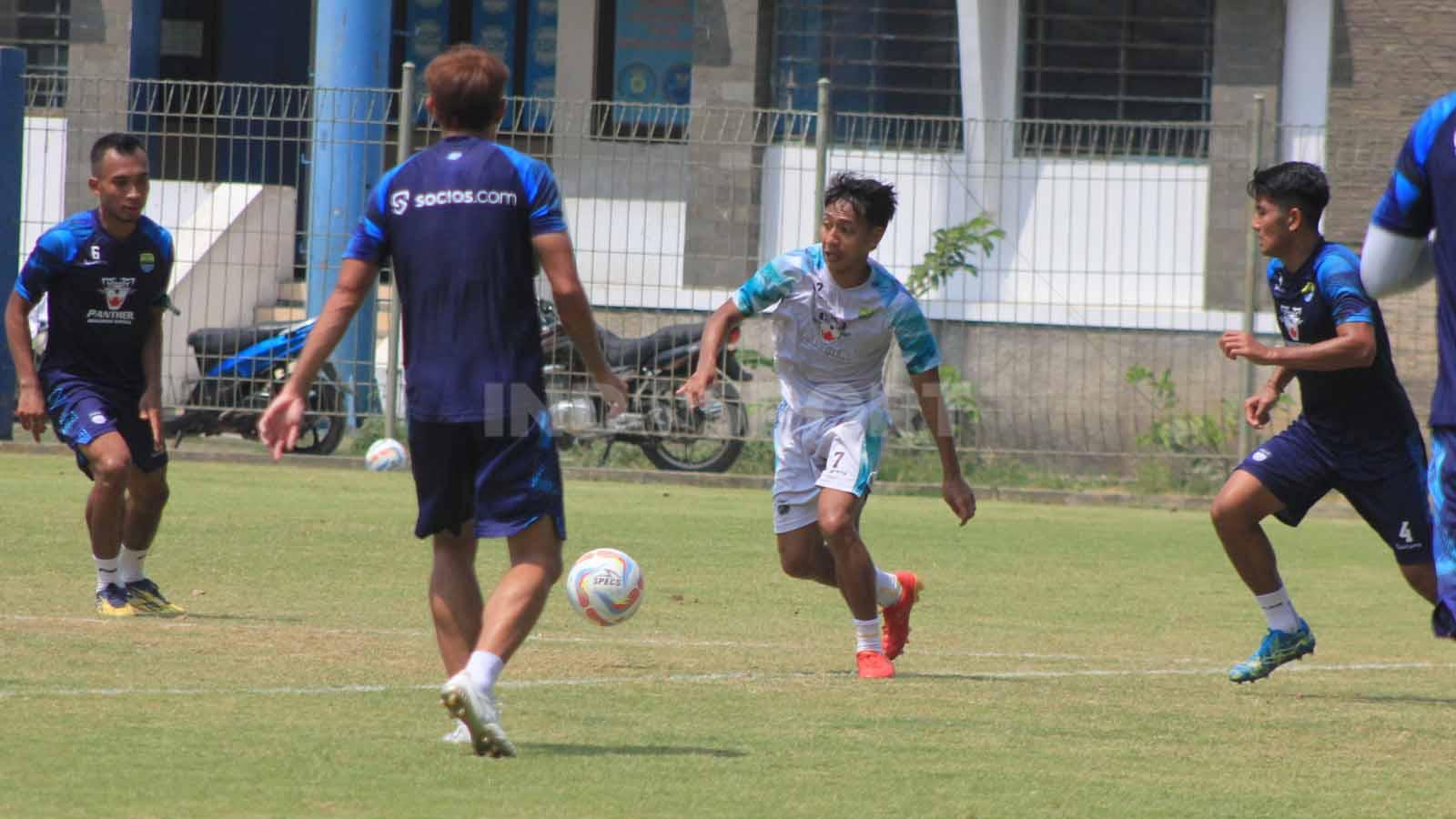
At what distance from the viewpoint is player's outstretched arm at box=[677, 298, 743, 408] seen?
814 centimetres

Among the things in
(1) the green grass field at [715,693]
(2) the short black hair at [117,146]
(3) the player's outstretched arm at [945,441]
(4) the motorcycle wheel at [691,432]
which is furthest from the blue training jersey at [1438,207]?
(4) the motorcycle wheel at [691,432]

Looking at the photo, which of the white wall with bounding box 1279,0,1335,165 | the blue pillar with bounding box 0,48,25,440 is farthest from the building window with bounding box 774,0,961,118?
the blue pillar with bounding box 0,48,25,440

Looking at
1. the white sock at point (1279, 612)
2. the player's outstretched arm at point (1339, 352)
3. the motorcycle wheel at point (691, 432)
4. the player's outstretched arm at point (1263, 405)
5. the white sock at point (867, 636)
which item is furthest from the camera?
the motorcycle wheel at point (691, 432)

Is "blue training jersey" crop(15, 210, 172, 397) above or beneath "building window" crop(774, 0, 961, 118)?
beneath

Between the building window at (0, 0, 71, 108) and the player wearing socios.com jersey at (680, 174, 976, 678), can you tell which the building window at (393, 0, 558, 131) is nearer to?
the building window at (0, 0, 71, 108)

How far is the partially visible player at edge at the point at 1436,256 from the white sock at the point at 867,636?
11.4ft

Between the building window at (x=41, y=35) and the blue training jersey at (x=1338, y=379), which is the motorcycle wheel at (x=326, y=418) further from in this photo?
the blue training jersey at (x=1338, y=379)

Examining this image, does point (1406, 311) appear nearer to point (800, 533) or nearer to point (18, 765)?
point (800, 533)

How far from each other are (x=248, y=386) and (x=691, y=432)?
141 inches

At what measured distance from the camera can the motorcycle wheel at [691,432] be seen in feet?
59.4

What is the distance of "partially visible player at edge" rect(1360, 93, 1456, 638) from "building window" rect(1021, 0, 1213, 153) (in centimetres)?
1666

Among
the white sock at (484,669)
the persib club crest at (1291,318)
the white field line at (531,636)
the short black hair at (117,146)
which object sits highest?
the short black hair at (117,146)

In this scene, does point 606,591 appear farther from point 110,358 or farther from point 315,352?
point 110,358

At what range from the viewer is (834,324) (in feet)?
29.2
